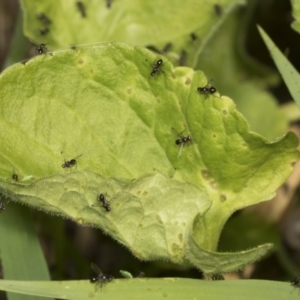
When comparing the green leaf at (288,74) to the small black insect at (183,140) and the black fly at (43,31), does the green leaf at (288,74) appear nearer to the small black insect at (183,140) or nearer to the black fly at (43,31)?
the small black insect at (183,140)

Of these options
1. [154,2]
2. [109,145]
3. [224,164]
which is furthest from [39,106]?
[154,2]

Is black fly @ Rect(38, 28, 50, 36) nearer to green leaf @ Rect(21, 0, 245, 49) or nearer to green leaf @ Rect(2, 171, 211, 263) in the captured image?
green leaf @ Rect(21, 0, 245, 49)

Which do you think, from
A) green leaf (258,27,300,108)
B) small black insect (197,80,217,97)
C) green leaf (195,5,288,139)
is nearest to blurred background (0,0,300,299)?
green leaf (195,5,288,139)

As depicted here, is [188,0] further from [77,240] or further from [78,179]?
[77,240]

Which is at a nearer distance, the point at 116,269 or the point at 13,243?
the point at 13,243

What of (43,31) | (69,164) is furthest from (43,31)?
(69,164)

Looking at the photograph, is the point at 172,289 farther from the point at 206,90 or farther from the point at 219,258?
the point at 206,90
